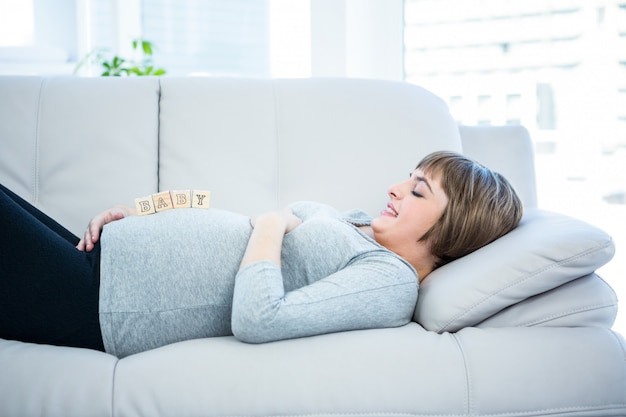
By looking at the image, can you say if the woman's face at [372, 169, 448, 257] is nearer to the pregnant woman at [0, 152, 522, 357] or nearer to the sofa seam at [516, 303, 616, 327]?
the pregnant woman at [0, 152, 522, 357]

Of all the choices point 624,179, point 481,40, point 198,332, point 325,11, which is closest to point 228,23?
point 325,11

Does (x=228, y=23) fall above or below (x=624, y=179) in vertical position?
above

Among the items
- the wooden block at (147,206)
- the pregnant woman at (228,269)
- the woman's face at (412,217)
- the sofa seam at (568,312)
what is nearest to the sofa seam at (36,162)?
the pregnant woman at (228,269)

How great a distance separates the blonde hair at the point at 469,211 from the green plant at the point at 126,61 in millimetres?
2015

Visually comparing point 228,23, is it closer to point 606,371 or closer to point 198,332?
point 198,332

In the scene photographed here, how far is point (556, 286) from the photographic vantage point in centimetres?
131

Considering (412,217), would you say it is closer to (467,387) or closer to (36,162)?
(467,387)

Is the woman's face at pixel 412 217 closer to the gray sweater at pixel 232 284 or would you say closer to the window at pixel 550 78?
the gray sweater at pixel 232 284

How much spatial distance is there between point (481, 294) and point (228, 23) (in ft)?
8.66

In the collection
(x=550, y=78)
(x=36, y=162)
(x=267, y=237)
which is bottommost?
(x=267, y=237)

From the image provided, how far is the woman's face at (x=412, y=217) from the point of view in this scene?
1.48m

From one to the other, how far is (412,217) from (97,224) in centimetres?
76

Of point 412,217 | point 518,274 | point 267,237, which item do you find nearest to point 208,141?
point 267,237

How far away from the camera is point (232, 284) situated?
1363mm
